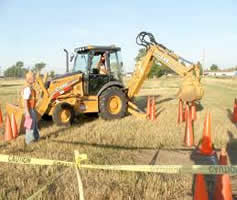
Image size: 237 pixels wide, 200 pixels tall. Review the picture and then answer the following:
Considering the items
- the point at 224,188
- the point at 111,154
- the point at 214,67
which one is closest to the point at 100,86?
the point at 111,154

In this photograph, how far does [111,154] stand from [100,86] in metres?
4.64

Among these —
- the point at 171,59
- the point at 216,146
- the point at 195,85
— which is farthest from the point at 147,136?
the point at 171,59

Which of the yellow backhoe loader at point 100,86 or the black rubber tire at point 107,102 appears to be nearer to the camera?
the yellow backhoe loader at point 100,86

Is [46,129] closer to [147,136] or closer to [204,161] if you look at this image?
[147,136]

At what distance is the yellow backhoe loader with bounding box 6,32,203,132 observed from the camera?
9.61 meters

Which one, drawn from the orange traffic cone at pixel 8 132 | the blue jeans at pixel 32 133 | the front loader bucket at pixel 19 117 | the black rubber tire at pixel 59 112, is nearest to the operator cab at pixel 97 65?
the black rubber tire at pixel 59 112

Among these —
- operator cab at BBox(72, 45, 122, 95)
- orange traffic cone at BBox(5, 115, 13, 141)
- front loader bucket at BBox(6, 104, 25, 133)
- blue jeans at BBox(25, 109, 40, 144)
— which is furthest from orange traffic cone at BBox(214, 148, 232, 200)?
operator cab at BBox(72, 45, 122, 95)

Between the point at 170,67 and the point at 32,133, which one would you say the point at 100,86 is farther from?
the point at 32,133

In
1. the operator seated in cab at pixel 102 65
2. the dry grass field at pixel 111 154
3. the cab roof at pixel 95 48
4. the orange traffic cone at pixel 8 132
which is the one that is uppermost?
the cab roof at pixel 95 48

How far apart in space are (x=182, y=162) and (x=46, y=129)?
13.7 ft

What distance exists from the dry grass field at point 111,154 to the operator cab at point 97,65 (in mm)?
1292

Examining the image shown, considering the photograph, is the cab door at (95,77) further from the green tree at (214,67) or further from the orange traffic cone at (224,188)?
the green tree at (214,67)

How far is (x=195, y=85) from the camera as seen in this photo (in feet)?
32.7

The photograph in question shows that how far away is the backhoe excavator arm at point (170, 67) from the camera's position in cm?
1000
